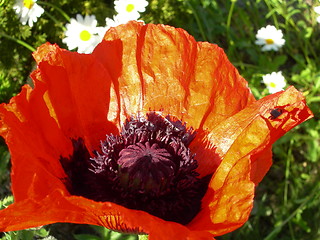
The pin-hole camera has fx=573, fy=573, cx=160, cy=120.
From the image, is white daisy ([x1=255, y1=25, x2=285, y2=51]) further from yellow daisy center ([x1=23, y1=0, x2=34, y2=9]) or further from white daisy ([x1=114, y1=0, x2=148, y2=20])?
yellow daisy center ([x1=23, y1=0, x2=34, y2=9])

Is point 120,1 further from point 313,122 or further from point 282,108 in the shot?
point 282,108

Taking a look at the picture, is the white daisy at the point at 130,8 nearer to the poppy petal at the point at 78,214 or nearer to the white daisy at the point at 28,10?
the white daisy at the point at 28,10

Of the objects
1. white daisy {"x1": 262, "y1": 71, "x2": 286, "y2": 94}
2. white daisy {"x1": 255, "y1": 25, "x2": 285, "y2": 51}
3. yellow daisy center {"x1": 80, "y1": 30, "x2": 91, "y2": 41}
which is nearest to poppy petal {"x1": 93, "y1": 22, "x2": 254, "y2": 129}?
yellow daisy center {"x1": 80, "y1": 30, "x2": 91, "y2": 41}

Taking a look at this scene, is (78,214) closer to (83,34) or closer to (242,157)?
(242,157)

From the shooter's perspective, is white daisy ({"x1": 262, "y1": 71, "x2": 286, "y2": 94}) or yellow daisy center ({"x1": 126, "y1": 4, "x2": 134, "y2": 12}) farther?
white daisy ({"x1": 262, "y1": 71, "x2": 286, "y2": 94})

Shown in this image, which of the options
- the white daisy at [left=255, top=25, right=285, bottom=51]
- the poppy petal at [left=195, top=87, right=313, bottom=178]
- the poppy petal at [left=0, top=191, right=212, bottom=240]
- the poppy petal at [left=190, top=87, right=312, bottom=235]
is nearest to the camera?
the poppy petal at [left=0, top=191, right=212, bottom=240]

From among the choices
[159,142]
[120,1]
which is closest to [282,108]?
[159,142]

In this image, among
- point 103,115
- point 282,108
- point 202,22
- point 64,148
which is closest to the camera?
point 282,108
